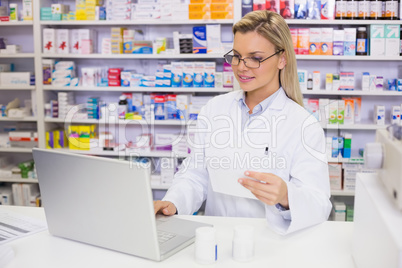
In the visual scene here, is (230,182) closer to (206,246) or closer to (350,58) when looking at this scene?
(206,246)

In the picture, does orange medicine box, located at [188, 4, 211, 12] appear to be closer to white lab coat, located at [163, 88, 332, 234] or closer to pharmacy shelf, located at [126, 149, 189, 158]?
pharmacy shelf, located at [126, 149, 189, 158]

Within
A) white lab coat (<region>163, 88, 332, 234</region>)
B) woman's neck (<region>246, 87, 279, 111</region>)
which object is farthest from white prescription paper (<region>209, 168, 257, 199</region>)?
woman's neck (<region>246, 87, 279, 111</region>)

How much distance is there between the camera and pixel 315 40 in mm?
3916

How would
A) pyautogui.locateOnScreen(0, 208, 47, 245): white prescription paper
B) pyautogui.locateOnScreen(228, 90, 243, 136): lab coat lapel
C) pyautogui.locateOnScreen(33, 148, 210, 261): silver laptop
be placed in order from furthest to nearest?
pyautogui.locateOnScreen(228, 90, 243, 136): lab coat lapel < pyautogui.locateOnScreen(0, 208, 47, 245): white prescription paper < pyautogui.locateOnScreen(33, 148, 210, 261): silver laptop

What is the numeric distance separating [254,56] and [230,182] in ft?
2.36

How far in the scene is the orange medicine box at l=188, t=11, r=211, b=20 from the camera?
396cm

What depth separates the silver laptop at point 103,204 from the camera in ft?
4.17

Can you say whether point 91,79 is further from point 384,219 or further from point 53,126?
point 384,219

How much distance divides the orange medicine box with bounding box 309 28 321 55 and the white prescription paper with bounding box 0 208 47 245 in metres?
2.90

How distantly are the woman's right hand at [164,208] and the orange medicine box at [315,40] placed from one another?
2.59m

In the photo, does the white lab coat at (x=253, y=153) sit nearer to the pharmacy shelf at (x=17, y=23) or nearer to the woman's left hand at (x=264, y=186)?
the woman's left hand at (x=264, y=186)

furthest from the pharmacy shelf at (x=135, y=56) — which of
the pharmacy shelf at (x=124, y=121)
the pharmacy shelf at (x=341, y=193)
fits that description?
the pharmacy shelf at (x=341, y=193)

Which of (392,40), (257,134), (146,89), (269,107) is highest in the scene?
(392,40)

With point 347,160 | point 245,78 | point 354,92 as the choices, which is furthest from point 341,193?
point 245,78
